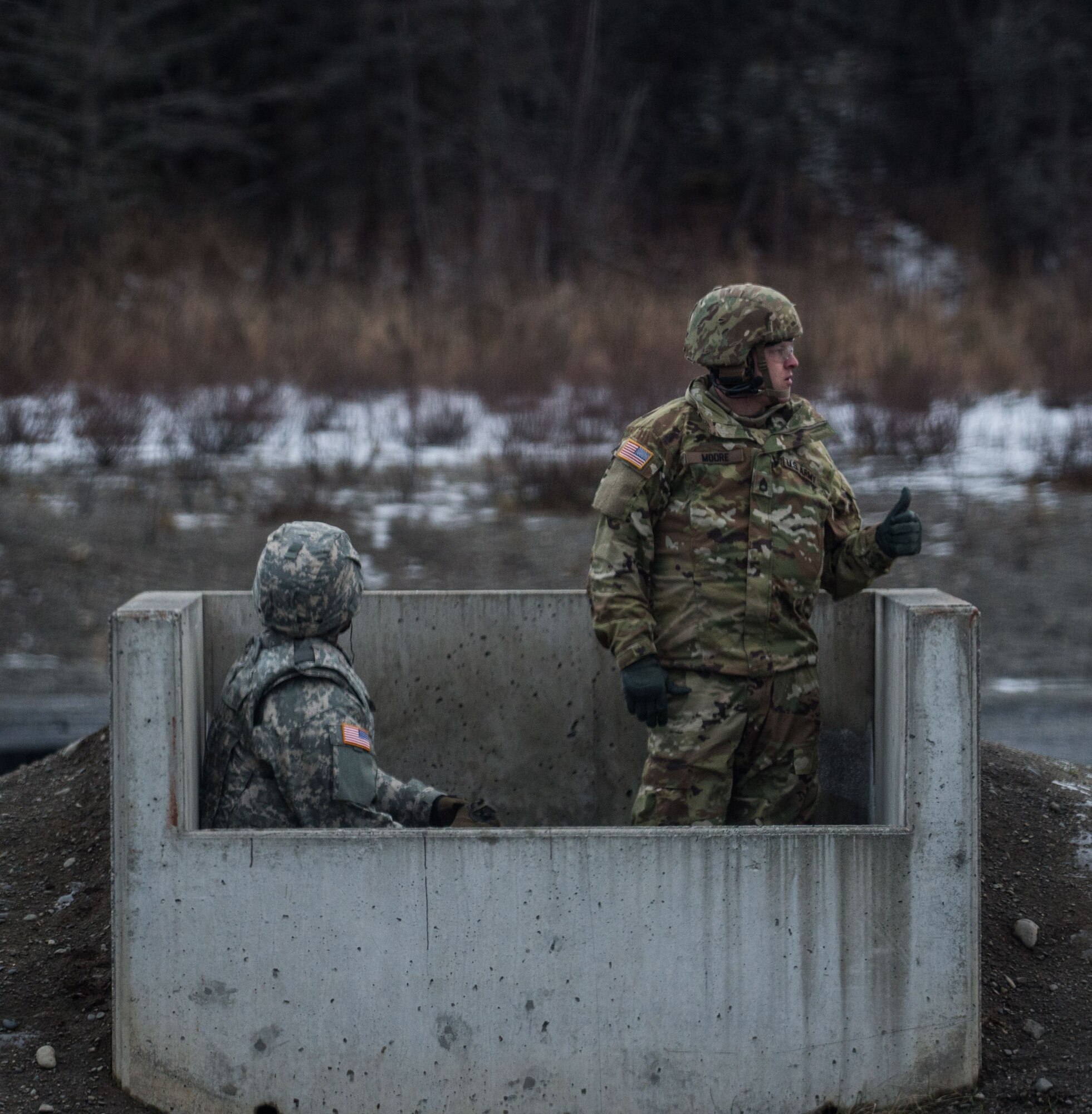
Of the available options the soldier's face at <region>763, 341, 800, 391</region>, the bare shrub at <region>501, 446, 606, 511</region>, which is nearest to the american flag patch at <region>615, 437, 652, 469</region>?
the soldier's face at <region>763, 341, 800, 391</region>

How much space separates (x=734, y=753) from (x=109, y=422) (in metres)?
8.28

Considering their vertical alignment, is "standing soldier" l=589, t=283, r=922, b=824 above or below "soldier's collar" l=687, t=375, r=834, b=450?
below

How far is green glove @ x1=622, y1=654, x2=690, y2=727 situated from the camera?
331 cm

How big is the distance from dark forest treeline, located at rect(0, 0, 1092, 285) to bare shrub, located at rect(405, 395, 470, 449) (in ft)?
25.5

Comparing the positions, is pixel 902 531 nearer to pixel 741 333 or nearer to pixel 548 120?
pixel 741 333

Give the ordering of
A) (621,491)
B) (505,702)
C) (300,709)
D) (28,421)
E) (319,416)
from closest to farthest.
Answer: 1. (300,709)
2. (621,491)
3. (505,702)
4. (28,421)
5. (319,416)

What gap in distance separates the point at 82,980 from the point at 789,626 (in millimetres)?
2021

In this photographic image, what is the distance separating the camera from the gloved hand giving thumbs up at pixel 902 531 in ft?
11.1

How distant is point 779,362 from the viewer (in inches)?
137

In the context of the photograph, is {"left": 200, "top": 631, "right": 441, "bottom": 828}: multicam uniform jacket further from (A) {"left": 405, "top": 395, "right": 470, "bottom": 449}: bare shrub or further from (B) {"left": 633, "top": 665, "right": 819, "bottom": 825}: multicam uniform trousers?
(A) {"left": 405, "top": 395, "right": 470, "bottom": 449}: bare shrub

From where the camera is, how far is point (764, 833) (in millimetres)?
3004

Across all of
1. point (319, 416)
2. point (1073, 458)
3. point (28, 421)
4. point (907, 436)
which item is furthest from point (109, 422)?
point (1073, 458)

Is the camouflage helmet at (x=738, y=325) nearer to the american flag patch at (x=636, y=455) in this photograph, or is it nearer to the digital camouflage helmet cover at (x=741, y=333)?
the digital camouflage helmet cover at (x=741, y=333)

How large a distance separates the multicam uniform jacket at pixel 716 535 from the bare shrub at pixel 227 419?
7.64 m
